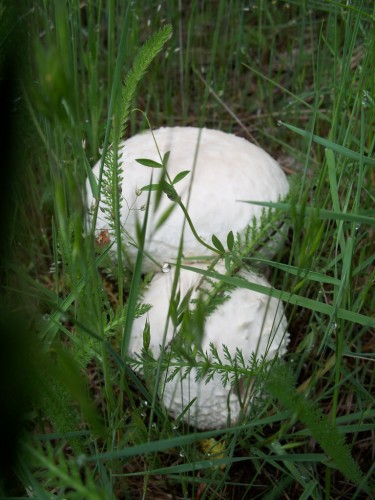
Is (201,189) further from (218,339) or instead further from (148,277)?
(218,339)

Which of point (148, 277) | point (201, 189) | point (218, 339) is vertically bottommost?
point (218, 339)

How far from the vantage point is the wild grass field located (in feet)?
1.82

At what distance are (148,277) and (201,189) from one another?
0.26m

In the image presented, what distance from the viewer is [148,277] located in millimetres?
1273

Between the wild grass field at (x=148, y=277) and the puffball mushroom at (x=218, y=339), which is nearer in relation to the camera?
the wild grass field at (x=148, y=277)

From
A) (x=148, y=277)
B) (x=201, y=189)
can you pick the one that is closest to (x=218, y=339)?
(x=148, y=277)

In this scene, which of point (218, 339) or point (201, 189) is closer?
point (218, 339)

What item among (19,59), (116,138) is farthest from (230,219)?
(19,59)

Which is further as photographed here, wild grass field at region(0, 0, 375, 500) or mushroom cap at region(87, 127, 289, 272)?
mushroom cap at region(87, 127, 289, 272)

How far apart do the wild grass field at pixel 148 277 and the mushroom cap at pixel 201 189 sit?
0.10 metres

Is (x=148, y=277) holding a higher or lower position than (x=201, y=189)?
lower

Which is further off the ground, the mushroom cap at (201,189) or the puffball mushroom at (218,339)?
the mushroom cap at (201,189)

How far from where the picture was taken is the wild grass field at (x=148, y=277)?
0.56 metres

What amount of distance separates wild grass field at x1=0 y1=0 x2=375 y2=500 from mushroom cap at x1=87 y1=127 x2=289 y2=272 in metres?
0.10
